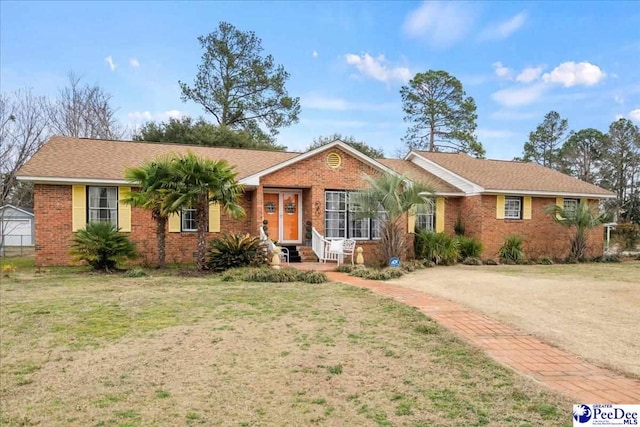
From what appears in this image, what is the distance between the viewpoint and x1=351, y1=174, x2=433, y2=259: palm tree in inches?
536

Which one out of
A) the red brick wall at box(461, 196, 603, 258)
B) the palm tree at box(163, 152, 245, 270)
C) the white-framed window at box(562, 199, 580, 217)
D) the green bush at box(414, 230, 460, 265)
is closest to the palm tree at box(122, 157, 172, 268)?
the palm tree at box(163, 152, 245, 270)

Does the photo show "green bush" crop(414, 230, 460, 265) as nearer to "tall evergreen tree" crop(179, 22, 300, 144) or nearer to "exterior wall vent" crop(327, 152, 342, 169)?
"exterior wall vent" crop(327, 152, 342, 169)

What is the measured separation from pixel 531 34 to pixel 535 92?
745 centimetres

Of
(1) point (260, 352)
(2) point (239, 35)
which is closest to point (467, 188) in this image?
(1) point (260, 352)

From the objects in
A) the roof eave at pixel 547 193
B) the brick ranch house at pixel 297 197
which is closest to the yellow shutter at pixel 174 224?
the brick ranch house at pixel 297 197

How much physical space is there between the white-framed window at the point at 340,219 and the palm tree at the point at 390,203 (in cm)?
164

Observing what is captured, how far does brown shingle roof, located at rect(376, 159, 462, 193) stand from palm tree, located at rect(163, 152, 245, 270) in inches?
321

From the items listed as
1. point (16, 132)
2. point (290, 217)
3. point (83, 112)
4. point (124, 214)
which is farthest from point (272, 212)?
point (83, 112)

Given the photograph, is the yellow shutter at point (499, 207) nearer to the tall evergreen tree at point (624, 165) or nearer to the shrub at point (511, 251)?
the shrub at point (511, 251)

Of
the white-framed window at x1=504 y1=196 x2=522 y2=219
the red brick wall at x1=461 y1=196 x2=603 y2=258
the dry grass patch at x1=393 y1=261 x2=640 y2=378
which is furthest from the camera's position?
the white-framed window at x1=504 y1=196 x2=522 y2=219

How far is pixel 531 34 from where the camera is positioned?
16828 millimetres

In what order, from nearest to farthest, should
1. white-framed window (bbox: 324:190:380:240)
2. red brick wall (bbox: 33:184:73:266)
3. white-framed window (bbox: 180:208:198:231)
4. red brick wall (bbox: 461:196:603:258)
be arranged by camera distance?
red brick wall (bbox: 33:184:73:266) < white-framed window (bbox: 180:208:198:231) < white-framed window (bbox: 324:190:380:240) < red brick wall (bbox: 461:196:603:258)

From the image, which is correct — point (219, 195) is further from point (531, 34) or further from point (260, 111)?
point (260, 111)

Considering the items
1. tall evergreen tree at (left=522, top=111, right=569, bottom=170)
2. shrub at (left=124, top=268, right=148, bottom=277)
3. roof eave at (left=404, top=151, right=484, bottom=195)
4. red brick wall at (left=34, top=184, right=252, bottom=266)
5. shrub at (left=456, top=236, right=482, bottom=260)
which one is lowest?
shrub at (left=124, top=268, right=148, bottom=277)
